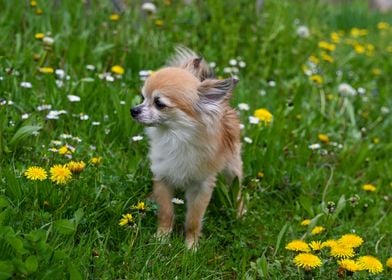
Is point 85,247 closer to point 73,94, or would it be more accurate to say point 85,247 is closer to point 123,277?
point 123,277

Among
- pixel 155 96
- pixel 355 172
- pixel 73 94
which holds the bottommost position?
pixel 355 172

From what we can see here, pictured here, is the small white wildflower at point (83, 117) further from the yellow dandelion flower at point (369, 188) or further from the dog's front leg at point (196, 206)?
the yellow dandelion flower at point (369, 188)

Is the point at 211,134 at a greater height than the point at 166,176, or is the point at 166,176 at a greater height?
the point at 211,134

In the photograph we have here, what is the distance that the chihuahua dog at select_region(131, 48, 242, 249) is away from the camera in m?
3.41

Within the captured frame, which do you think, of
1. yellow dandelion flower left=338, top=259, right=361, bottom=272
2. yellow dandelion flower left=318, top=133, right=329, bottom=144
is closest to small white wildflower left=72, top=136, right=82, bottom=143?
yellow dandelion flower left=338, top=259, right=361, bottom=272

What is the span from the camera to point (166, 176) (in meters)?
3.62

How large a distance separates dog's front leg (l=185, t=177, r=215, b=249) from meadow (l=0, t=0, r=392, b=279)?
0.06 metres

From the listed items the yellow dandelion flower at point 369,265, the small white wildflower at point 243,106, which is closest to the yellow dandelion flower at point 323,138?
the small white wildflower at point 243,106

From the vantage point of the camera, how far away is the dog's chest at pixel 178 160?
3.53 meters

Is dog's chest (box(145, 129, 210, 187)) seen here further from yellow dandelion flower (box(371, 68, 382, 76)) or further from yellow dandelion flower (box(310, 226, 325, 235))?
yellow dandelion flower (box(371, 68, 382, 76))

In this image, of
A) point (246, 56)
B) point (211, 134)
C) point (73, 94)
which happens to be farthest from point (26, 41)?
point (211, 134)

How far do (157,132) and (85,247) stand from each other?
0.85 meters

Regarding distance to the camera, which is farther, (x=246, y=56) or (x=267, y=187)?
(x=246, y=56)

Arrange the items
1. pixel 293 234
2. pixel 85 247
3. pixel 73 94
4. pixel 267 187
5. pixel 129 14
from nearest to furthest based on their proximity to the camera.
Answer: pixel 85 247 < pixel 293 234 < pixel 267 187 < pixel 73 94 < pixel 129 14
